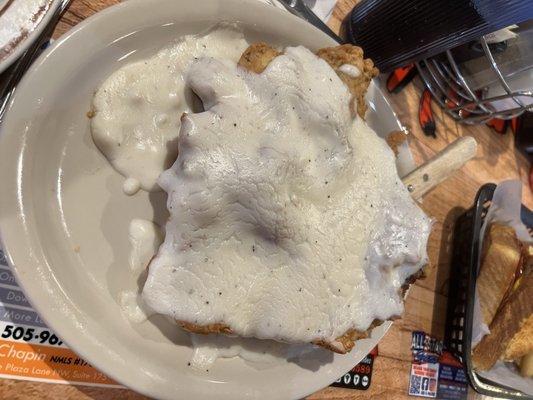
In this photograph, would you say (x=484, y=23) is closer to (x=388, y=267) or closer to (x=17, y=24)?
(x=388, y=267)

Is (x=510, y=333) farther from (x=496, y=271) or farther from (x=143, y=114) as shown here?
(x=143, y=114)

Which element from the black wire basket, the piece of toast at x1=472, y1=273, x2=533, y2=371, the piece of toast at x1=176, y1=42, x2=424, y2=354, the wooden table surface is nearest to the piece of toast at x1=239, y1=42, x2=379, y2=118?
the piece of toast at x1=176, y1=42, x2=424, y2=354

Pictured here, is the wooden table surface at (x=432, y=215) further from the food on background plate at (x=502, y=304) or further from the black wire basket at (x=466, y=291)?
the food on background plate at (x=502, y=304)

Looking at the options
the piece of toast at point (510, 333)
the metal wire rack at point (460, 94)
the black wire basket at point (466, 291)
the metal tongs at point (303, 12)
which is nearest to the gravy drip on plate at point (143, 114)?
the metal tongs at point (303, 12)

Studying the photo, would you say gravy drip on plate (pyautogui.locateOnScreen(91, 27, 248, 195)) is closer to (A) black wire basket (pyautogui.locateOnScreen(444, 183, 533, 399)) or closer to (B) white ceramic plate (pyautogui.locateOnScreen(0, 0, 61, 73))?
(B) white ceramic plate (pyautogui.locateOnScreen(0, 0, 61, 73))

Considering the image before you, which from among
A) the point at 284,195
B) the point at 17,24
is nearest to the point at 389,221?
the point at 284,195
